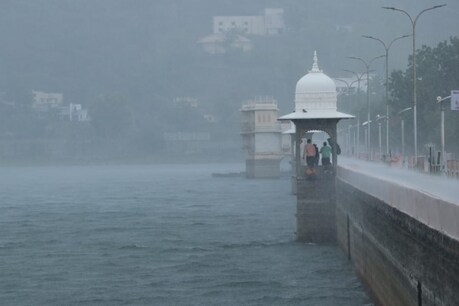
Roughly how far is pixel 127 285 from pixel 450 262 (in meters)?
24.6

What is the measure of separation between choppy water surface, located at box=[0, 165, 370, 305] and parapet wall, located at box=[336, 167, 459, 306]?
2.16 m

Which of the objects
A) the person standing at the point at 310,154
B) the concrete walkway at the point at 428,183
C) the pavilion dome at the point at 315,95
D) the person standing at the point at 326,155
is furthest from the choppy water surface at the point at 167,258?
the pavilion dome at the point at 315,95

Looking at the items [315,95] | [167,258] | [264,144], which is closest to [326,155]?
[315,95]

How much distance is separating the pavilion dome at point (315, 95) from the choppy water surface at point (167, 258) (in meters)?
5.42

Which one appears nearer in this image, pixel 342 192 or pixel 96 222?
pixel 342 192

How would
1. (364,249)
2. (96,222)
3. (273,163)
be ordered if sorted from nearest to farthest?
(364,249), (96,222), (273,163)

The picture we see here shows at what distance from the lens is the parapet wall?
2631cm

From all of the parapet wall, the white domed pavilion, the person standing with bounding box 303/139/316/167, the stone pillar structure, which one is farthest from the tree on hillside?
the parapet wall

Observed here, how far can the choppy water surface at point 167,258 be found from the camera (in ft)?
152

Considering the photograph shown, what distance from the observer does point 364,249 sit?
1700 inches

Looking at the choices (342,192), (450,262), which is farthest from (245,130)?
(450,262)

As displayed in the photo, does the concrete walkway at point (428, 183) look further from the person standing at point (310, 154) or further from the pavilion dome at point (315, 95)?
the pavilion dome at point (315, 95)

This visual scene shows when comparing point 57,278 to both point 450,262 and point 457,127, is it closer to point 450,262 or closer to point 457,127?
point 450,262

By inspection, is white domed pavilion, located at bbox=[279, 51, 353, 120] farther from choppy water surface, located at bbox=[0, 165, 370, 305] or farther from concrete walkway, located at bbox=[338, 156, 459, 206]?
choppy water surface, located at bbox=[0, 165, 370, 305]
